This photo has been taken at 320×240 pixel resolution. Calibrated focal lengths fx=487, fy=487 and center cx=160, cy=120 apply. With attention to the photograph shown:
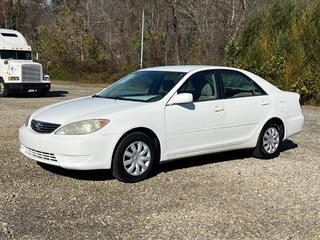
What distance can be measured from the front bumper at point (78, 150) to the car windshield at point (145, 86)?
3.21ft

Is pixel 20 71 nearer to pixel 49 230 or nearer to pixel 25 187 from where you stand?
pixel 25 187

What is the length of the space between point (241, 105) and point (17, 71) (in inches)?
533

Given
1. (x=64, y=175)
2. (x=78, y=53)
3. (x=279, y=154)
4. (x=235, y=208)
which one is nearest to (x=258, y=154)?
(x=279, y=154)

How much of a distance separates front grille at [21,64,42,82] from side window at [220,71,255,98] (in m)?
13.1

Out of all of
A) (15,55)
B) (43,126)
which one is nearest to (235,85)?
(43,126)

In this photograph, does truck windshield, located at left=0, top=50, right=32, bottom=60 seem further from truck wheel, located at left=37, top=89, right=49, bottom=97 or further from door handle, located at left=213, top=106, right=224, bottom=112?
door handle, located at left=213, top=106, right=224, bottom=112

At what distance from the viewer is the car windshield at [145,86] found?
6670 mm

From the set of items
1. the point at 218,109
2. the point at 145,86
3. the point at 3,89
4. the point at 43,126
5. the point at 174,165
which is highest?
the point at 145,86

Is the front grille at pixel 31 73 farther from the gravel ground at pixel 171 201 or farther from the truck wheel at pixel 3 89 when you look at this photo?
the gravel ground at pixel 171 201

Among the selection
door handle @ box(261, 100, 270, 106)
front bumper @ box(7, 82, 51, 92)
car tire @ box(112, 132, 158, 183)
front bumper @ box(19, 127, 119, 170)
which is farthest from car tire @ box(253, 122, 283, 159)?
front bumper @ box(7, 82, 51, 92)

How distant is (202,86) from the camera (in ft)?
23.0

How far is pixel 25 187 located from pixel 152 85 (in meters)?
2.26

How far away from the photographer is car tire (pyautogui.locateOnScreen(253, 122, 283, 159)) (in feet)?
25.2

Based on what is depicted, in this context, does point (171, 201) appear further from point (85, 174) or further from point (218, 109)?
point (218, 109)
